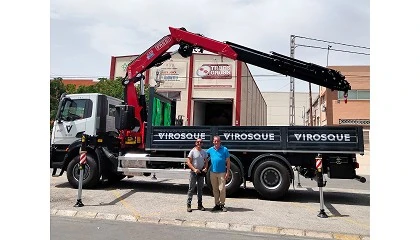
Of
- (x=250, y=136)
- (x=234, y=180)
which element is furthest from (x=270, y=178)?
(x=250, y=136)

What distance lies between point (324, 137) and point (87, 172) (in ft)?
21.6

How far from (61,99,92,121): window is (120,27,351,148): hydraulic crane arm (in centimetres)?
115

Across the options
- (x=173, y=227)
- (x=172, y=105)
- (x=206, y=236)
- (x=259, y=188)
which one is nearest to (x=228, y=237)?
(x=206, y=236)

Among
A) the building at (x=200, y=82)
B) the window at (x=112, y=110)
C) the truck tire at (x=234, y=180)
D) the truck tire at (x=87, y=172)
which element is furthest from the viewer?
the building at (x=200, y=82)

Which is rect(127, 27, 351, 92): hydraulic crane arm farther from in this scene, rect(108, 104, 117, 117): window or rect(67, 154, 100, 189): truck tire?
rect(67, 154, 100, 189): truck tire

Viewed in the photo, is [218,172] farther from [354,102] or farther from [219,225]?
[354,102]

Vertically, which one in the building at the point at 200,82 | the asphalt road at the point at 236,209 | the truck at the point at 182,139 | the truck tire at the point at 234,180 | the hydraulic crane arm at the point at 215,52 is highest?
the building at the point at 200,82

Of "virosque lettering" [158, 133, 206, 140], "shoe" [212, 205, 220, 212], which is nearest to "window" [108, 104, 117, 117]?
"virosque lettering" [158, 133, 206, 140]

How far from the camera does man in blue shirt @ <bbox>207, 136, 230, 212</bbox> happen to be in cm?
748

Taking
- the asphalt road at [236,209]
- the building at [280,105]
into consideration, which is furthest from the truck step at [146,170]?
the building at [280,105]

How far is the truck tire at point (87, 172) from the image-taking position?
31.4 ft

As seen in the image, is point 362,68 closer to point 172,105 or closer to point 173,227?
point 172,105

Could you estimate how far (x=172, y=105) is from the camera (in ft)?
38.5

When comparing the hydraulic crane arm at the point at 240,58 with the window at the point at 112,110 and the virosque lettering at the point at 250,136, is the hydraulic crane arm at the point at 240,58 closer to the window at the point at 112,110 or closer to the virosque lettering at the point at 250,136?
the window at the point at 112,110
